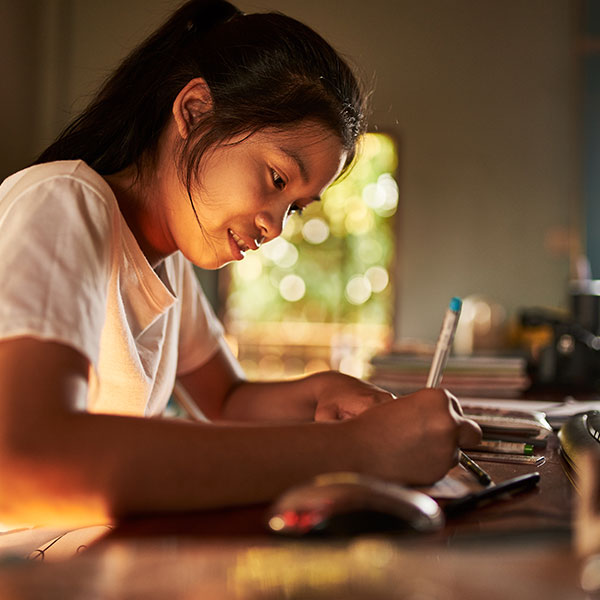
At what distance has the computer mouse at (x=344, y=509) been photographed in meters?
0.45

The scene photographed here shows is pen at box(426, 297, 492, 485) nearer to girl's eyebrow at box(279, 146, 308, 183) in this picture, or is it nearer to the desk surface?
girl's eyebrow at box(279, 146, 308, 183)

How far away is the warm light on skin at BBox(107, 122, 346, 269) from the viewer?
94cm

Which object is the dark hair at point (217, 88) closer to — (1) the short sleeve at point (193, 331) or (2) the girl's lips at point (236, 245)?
(2) the girl's lips at point (236, 245)

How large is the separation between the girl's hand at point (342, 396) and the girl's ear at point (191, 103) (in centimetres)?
39

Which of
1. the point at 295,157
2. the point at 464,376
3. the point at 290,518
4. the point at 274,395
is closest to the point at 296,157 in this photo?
the point at 295,157

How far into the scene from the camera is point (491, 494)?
2.01ft

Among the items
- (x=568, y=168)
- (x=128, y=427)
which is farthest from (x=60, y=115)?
(x=128, y=427)

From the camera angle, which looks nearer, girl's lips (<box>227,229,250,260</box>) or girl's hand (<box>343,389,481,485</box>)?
girl's hand (<box>343,389,481,485</box>)

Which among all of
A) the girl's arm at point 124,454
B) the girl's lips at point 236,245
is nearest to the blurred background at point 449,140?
the girl's lips at point 236,245

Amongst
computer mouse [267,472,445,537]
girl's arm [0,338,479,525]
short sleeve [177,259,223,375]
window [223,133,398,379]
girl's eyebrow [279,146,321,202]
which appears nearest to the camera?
computer mouse [267,472,445,537]

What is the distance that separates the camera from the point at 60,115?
4.86 metres

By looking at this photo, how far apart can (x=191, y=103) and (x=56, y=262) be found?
15.3 inches

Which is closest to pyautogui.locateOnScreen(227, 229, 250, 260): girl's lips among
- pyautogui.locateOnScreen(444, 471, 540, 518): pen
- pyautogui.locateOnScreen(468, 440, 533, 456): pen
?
pyautogui.locateOnScreen(468, 440, 533, 456): pen

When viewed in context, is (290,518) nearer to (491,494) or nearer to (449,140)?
(491,494)
